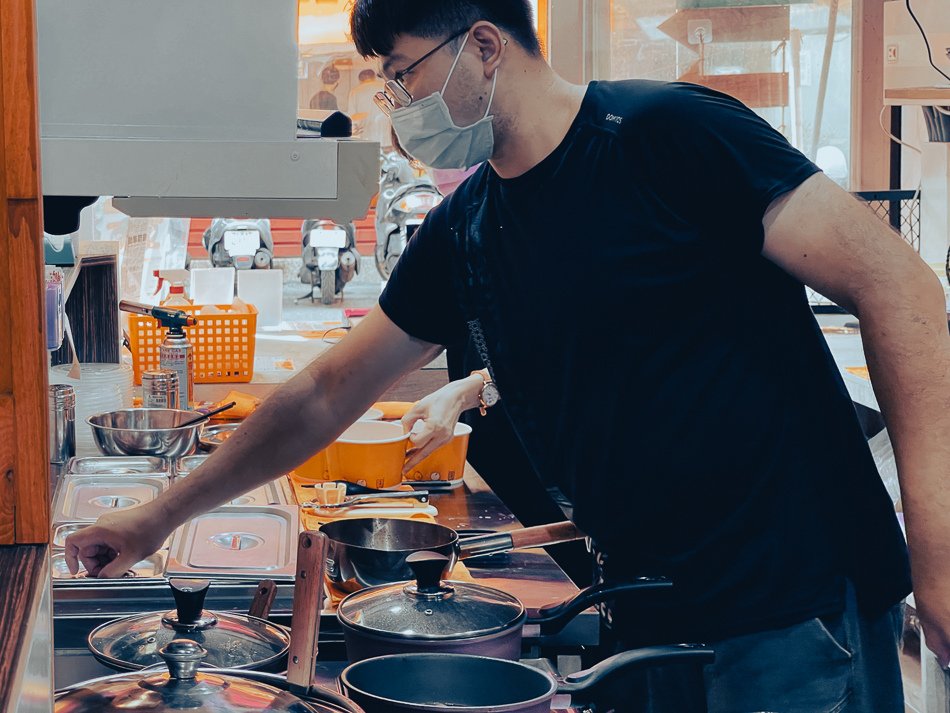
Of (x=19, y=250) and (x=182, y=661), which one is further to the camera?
(x=182, y=661)

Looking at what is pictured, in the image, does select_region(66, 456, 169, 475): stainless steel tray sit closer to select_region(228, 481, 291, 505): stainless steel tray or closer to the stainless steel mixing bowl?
the stainless steel mixing bowl

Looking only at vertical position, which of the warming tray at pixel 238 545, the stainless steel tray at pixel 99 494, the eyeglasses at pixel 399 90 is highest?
the eyeglasses at pixel 399 90

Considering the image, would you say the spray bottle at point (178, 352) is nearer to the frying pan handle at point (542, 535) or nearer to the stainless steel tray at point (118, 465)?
the stainless steel tray at point (118, 465)

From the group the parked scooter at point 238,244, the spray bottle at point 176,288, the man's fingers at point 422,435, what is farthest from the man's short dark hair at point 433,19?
the parked scooter at point 238,244

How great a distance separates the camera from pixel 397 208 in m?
4.94

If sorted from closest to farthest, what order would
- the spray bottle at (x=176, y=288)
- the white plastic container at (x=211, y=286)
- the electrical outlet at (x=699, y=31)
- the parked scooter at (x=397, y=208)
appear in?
the spray bottle at (x=176, y=288), the electrical outlet at (x=699, y=31), the white plastic container at (x=211, y=286), the parked scooter at (x=397, y=208)

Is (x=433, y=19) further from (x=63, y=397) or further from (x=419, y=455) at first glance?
(x=63, y=397)

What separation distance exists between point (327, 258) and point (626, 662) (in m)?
4.45

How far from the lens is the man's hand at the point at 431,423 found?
2355 mm

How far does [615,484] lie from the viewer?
1.49 meters

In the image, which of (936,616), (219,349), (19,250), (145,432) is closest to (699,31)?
(219,349)

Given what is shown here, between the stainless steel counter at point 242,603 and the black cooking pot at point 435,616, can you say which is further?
the stainless steel counter at point 242,603

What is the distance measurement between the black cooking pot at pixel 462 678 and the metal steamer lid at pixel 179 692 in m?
0.12

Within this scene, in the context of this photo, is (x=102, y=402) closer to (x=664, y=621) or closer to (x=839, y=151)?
(x=664, y=621)
